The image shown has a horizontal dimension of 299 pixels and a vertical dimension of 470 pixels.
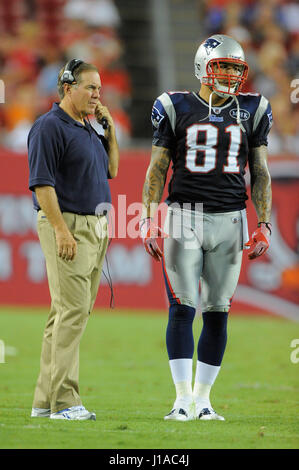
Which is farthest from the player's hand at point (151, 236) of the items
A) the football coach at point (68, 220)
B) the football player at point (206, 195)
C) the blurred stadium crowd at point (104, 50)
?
the blurred stadium crowd at point (104, 50)

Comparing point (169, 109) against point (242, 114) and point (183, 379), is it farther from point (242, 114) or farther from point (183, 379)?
point (183, 379)

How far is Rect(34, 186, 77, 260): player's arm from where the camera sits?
4629 mm

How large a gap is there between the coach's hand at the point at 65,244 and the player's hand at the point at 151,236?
16.3 inches

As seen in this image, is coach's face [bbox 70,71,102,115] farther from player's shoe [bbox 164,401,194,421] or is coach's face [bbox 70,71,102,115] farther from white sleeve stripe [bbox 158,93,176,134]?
player's shoe [bbox 164,401,194,421]

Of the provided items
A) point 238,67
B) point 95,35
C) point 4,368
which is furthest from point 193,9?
point 238,67

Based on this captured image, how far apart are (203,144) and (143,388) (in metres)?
2.16

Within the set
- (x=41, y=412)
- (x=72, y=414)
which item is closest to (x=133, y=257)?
(x=41, y=412)

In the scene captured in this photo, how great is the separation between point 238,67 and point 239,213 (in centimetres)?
81

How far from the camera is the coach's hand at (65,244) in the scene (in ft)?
15.2

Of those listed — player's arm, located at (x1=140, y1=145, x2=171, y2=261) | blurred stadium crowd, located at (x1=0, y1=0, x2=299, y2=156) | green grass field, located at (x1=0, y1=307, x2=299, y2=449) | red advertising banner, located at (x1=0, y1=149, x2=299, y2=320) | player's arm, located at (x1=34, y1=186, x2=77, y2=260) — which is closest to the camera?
green grass field, located at (x1=0, y1=307, x2=299, y2=449)

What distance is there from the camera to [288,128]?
12445mm

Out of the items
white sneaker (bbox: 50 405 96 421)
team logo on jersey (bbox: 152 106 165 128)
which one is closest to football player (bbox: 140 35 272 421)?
team logo on jersey (bbox: 152 106 165 128)

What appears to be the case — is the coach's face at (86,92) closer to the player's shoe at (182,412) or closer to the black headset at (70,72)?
the black headset at (70,72)
